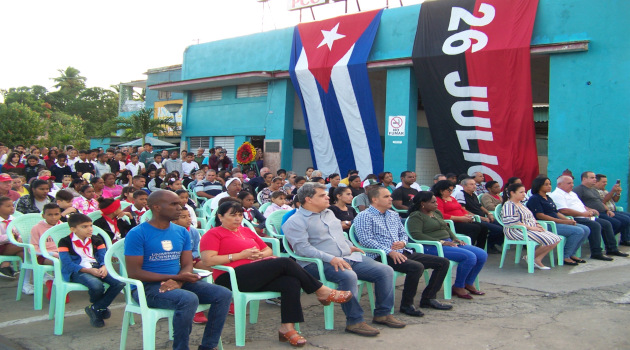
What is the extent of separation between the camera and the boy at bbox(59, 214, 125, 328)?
4891mm

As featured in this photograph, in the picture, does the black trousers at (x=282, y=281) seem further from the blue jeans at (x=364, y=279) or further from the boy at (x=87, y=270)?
the boy at (x=87, y=270)

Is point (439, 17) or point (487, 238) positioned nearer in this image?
point (487, 238)

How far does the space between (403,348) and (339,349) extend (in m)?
0.53

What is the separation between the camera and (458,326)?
5.02 metres

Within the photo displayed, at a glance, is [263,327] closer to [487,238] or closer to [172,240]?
[172,240]

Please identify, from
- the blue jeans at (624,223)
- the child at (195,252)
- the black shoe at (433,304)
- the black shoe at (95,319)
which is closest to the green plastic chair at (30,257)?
the black shoe at (95,319)

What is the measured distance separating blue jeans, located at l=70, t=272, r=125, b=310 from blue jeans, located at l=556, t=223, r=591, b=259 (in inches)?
255

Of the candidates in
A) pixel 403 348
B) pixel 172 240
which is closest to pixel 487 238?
pixel 403 348

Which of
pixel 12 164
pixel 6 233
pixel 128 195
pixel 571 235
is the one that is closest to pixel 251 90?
pixel 12 164

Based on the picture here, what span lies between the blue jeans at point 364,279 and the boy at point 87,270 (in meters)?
1.87

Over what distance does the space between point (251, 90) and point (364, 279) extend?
13.8 metres

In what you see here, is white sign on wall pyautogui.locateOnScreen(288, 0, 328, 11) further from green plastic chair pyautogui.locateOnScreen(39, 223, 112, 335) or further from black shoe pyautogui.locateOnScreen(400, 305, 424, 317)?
black shoe pyautogui.locateOnScreen(400, 305, 424, 317)

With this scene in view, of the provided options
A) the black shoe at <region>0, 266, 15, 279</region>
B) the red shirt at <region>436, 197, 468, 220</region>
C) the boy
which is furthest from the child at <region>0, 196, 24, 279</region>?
the red shirt at <region>436, 197, 468, 220</region>

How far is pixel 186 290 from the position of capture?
409cm
